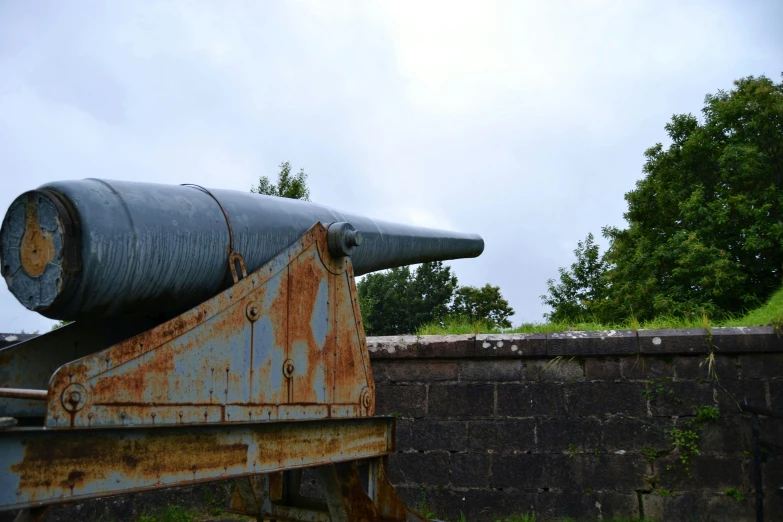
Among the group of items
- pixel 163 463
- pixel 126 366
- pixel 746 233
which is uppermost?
pixel 746 233

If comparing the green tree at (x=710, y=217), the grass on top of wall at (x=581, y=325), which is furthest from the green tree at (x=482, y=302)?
the grass on top of wall at (x=581, y=325)

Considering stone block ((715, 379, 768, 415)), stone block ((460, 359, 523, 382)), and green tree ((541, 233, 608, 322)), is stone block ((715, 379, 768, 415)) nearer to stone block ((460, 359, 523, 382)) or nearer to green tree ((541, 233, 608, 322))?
stone block ((460, 359, 523, 382))

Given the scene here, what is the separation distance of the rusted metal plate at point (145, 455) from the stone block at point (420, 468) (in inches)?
105

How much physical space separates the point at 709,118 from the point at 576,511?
1650 centimetres

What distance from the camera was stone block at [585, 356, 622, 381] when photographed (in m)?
5.11

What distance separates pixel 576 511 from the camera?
4953mm

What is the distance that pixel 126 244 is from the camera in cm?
197

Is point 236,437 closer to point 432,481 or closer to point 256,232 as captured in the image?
point 256,232

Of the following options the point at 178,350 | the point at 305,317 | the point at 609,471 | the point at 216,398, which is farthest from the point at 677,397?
the point at 178,350

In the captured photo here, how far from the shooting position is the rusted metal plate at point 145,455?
5.33 ft

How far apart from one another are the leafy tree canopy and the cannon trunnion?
103ft

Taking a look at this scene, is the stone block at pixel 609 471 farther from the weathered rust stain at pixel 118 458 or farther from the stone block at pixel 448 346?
the weathered rust stain at pixel 118 458

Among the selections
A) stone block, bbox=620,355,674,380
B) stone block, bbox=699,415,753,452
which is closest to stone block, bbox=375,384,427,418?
stone block, bbox=620,355,674,380

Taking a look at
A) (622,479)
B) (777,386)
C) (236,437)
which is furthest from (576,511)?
(236,437)
